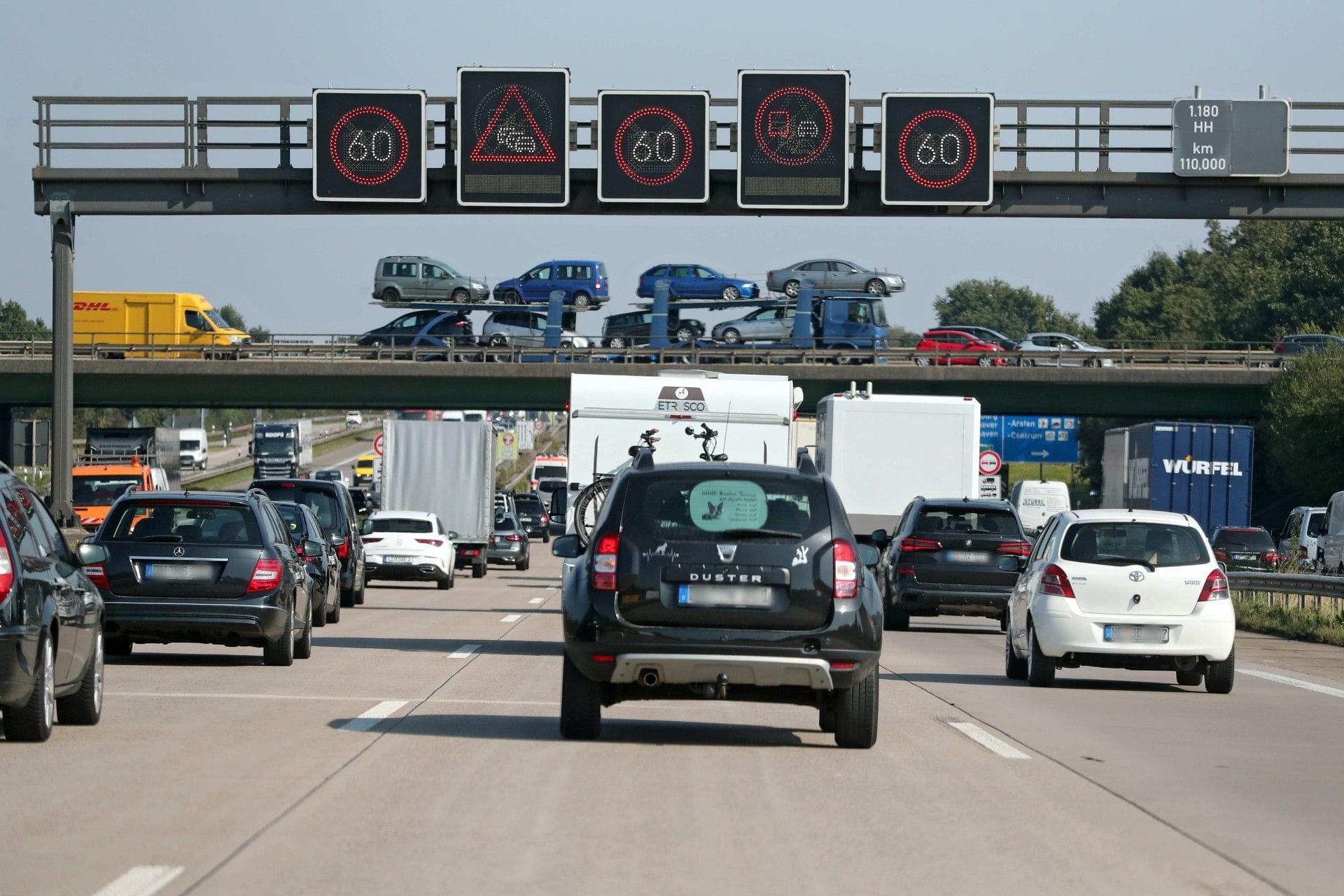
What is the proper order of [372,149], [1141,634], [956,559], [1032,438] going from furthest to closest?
[1032,438] < [372,149] < [956,559] < [1141,634]

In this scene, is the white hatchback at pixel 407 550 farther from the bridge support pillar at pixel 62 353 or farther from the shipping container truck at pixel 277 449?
the shipping container truck at pixel 277 449

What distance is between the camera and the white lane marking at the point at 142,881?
23.4ft

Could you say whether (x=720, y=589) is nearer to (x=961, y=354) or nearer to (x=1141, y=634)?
(x=1141, y=634)

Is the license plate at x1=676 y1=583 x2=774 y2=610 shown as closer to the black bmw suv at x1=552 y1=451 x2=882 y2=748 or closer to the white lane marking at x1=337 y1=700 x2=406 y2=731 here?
the black bmw suv at x1=552 y1=451 x2=882 y2=748

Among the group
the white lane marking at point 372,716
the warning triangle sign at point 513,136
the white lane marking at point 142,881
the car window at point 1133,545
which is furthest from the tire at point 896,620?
the white lane marking at point 142,881

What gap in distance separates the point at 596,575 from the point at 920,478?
717 inches

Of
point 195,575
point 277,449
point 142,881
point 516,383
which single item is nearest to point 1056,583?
point 195,575

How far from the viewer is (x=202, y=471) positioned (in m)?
130

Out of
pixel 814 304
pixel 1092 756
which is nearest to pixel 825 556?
pixel 1092 756

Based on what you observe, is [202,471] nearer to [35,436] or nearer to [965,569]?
[35,436]

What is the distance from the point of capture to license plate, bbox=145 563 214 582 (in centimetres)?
1770

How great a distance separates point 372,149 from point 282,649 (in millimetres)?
16255

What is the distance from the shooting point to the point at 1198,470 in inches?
2024

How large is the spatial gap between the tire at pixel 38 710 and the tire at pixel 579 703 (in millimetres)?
2889
